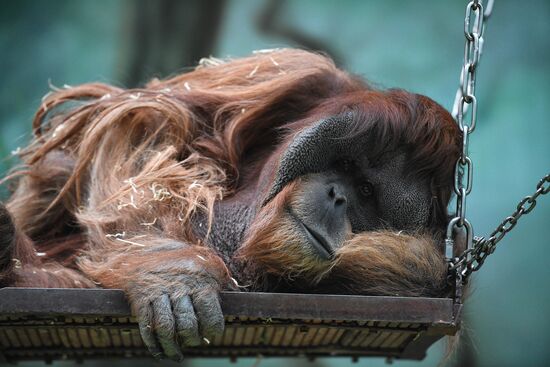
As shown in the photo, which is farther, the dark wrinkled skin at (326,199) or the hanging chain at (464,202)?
the dark wrinkled skin at (326,199)

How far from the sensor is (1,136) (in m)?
4.37

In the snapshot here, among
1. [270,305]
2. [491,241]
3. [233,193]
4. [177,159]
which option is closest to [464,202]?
[491,241]

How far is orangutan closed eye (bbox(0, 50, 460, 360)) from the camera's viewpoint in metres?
2.49

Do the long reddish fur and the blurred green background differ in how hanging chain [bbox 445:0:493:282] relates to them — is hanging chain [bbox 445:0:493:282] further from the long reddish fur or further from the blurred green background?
the blurred green background

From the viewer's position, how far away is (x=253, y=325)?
7.90 feet

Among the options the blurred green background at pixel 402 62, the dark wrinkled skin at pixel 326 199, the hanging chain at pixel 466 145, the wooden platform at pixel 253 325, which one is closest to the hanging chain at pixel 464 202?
the hanging chain at pixel 466 145

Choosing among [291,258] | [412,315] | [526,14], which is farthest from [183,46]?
[412,315]

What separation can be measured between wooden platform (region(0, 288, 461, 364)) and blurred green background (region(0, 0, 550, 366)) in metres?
1.38

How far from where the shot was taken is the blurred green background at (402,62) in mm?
4156

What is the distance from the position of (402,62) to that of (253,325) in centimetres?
227

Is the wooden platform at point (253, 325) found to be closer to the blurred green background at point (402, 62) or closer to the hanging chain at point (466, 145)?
the hanging chain at point (466, 145)

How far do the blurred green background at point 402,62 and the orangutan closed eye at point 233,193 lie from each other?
1.23 meters

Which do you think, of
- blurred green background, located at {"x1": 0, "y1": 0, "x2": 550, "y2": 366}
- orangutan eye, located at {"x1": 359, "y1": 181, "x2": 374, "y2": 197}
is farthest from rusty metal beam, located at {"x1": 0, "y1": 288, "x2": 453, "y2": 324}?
A: blurred green background, located at {"x1": 0, "y1": 0, "x2": 550, "y2": 366}

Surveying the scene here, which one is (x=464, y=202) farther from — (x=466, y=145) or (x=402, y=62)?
(x=402, y=62)
